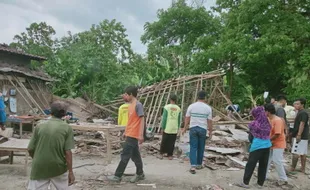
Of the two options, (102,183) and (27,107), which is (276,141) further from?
(27,107)

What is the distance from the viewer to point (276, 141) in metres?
6.74

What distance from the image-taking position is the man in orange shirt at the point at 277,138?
6.50 metres

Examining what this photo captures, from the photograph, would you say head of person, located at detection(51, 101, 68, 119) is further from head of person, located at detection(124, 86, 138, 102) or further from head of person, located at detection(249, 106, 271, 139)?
head of person, located at detection(249, 106, 271, 139)

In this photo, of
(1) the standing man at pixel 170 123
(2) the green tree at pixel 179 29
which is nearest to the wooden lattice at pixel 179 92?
(1) the standing man at pixel 170 123

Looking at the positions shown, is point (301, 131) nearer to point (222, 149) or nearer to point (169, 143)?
point (222, 149)

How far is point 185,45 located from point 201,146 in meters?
18.1

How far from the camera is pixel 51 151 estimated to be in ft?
12.7

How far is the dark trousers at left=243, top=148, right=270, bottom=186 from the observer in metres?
6.20

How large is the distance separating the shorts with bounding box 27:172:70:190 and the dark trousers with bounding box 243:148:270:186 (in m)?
3.63

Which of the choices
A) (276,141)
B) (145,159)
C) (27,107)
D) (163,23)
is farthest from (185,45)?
(276,141)

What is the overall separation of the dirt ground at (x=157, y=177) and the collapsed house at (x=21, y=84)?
7448 millimetres

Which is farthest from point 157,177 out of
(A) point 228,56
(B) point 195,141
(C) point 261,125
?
(A) point 228,56

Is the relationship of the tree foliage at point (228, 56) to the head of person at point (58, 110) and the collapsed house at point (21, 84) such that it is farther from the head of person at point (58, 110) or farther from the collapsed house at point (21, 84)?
the head of person at point (58, 110)

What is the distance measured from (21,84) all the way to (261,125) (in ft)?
40.7
